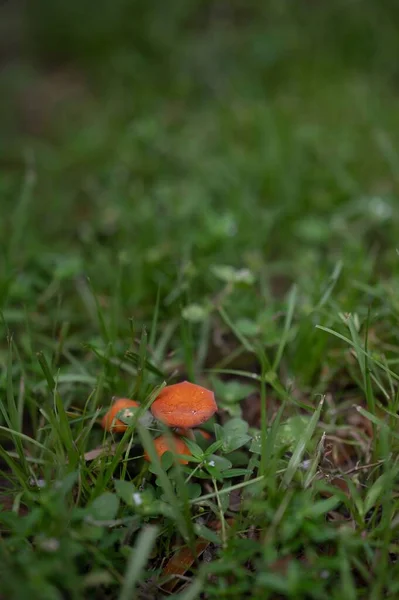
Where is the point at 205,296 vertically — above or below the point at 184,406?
below

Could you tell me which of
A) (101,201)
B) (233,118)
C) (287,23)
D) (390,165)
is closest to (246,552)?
(101,201)

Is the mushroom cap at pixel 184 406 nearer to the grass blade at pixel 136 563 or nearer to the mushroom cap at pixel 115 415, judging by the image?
the mushroom cap at pixel 115 415

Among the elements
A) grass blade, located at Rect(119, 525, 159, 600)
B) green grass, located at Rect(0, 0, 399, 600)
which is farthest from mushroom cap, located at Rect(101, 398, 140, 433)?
grass blade, located at Rect(119, 525, 159, 600)

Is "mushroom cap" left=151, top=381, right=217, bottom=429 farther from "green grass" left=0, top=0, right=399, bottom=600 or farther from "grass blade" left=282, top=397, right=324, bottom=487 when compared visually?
"grass blade" left=282, top=397, right=324, bottom=487

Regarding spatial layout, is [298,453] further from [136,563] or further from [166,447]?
[136,563]

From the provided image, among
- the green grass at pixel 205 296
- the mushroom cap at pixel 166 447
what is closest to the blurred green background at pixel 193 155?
the green grass at pixel 205 296

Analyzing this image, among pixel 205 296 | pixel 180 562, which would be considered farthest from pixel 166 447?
pixel 205 296

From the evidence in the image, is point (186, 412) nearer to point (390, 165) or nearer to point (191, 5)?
Result: point (390, 165)
